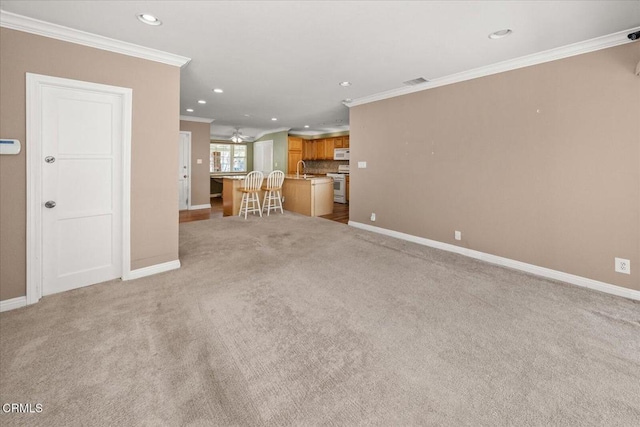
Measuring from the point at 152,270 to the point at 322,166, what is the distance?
8.01 m

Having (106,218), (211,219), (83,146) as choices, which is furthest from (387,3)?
(211,219)

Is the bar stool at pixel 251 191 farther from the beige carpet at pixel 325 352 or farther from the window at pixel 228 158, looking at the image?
the window at pixel 228 158

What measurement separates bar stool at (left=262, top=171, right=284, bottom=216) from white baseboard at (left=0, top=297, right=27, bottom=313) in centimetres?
461

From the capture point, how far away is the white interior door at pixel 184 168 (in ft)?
24.5

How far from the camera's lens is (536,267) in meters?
3.38

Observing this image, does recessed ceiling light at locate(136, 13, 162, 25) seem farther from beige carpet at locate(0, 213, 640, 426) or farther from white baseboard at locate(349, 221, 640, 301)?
white baseboard at locate(349, 221, 640, 301)

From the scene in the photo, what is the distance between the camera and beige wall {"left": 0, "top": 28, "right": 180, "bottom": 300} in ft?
7.98

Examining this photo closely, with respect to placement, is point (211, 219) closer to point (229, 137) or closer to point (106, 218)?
point (106, 218)

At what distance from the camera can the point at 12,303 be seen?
2.48m

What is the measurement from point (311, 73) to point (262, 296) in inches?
116

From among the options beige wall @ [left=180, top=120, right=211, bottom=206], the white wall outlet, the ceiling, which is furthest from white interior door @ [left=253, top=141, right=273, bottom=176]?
the white wall outlet

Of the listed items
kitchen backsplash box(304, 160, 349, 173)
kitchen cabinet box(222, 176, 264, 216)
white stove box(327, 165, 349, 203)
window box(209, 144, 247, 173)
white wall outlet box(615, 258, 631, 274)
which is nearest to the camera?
white wall outlet box(615, 258, 631, 274)
